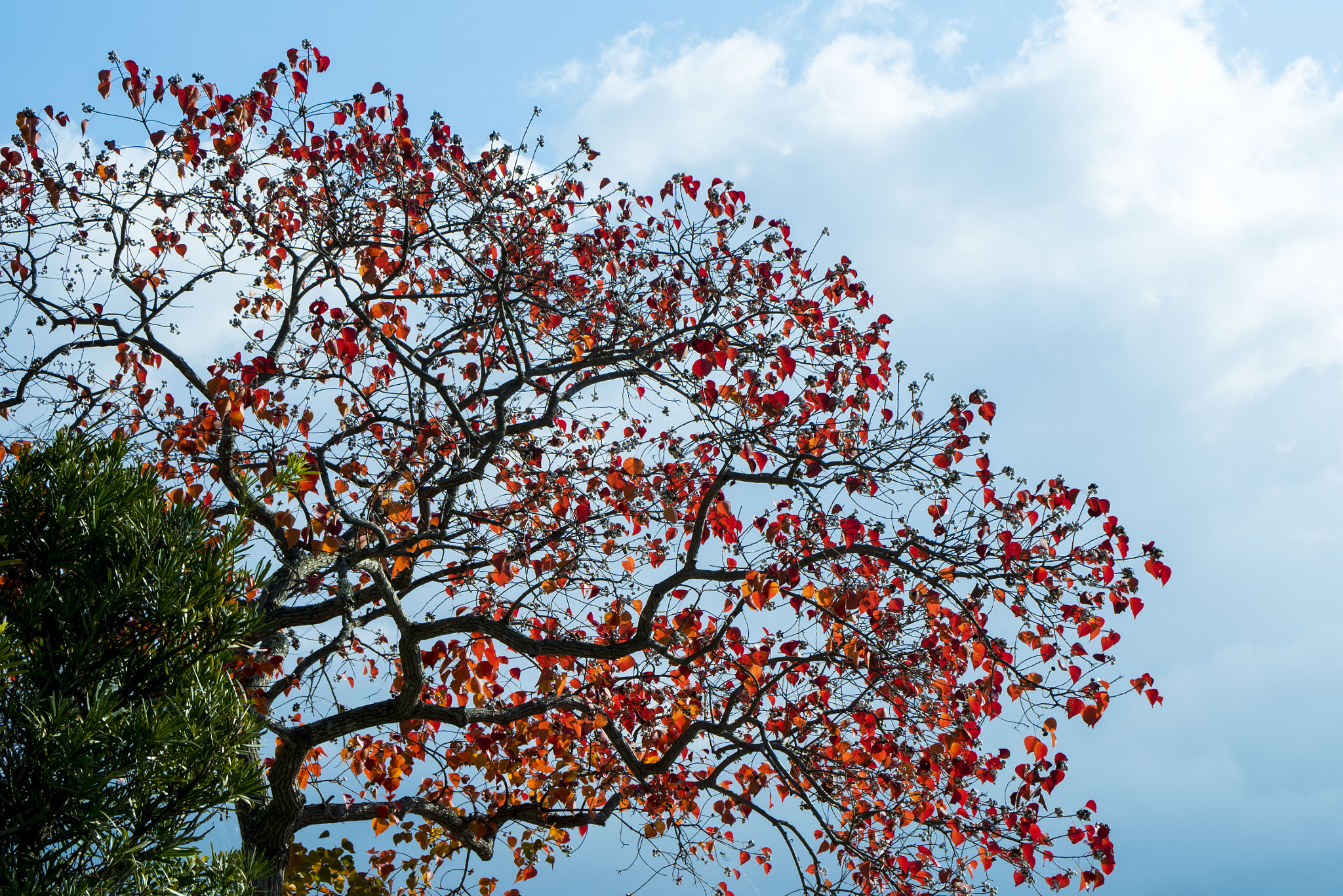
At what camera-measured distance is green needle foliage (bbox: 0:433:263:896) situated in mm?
4836

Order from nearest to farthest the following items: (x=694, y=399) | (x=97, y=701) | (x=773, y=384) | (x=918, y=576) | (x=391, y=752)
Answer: (x=97, y=701) → (x=918, y=576) → (x=694, y=399) → (x=773, y=384) → (x=391, y=752)

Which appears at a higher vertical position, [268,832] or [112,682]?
[268,832]

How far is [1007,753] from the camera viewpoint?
805 cm

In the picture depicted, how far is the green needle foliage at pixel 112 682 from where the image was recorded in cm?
484

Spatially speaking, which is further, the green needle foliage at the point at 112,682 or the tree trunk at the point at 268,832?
the tree trunk at the point at 268,832

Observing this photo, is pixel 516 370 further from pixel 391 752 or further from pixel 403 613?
pixel 391 752

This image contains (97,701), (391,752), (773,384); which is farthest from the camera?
(391,752)

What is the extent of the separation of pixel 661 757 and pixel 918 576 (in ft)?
9.81

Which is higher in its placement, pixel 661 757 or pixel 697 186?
pixel 697 186

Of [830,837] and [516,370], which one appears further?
[516,370]

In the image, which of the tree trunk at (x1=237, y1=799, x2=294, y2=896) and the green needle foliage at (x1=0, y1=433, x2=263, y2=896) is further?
the tree trunk at (x1=237, y1=799, x2=294, y2=896)

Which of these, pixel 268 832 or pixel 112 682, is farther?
pixel 268 832

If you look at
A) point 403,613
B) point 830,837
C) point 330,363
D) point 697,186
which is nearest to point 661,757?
point 830,837

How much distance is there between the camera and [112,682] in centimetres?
516
